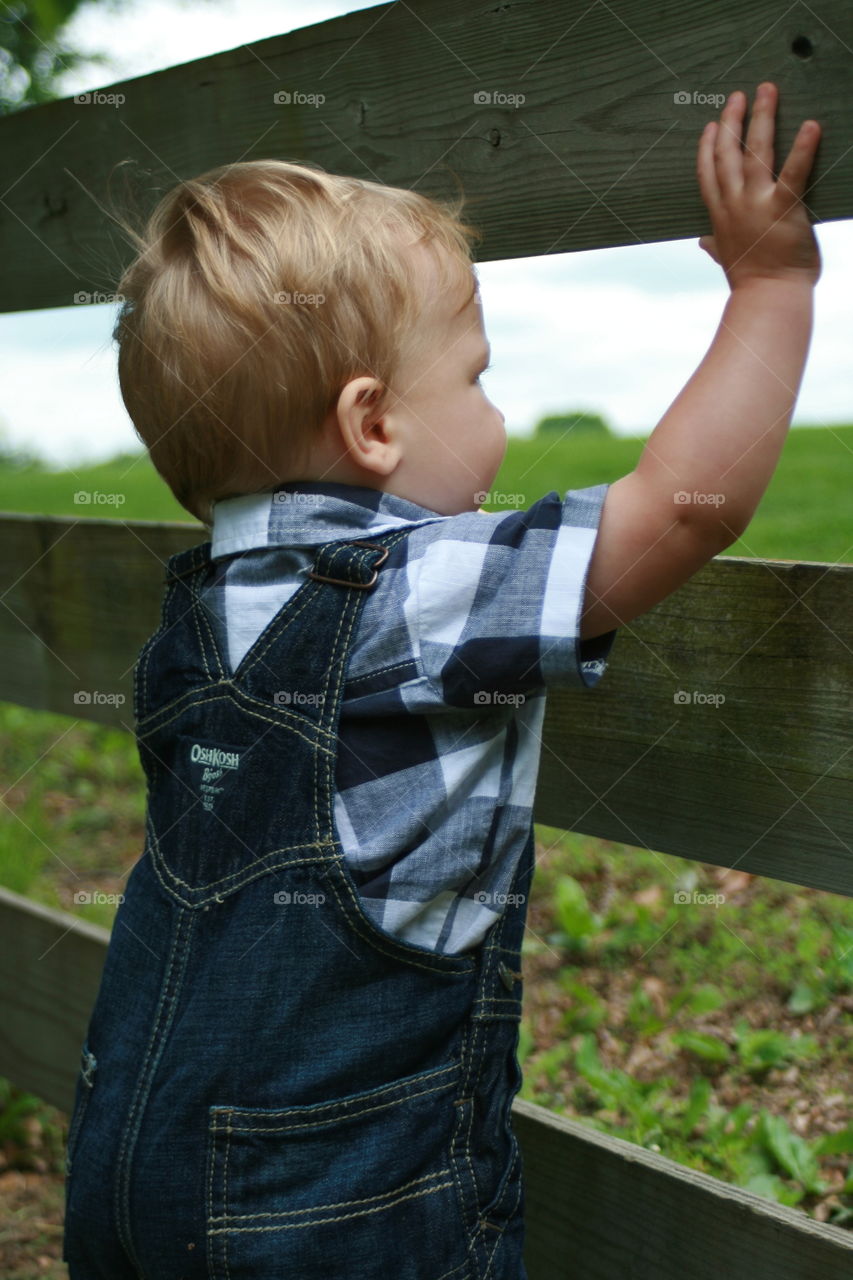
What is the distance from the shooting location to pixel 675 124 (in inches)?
48.1

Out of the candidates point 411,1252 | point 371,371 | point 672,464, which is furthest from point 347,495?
point 411,1252

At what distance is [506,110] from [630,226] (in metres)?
0.25

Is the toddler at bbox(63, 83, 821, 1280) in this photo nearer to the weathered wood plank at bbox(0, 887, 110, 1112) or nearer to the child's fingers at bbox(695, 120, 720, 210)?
the child's fingers at bbox(695, 120, 720, 210)

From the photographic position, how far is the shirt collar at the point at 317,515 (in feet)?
4.12

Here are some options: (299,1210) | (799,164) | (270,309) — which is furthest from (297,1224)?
(799,164)

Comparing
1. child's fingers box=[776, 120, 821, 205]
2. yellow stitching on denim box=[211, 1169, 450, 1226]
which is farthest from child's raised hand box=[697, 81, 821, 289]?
yellow stitching on denim box=[211, 1169, 450, 1226]

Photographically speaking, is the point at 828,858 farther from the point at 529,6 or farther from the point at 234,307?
the point at 529,6

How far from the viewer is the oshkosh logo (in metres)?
1.26

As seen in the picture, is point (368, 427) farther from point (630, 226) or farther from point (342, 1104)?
point (342, 1104)

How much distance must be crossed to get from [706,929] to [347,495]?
209 centimetres

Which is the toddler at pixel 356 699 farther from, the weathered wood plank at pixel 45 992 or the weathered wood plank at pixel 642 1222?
the weathered wood plank at pixel 45 992

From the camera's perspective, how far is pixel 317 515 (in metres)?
1.26

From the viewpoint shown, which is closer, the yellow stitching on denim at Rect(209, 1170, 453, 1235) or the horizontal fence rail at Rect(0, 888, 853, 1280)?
the yellow stitching on denim at Rect(209, 1170, 453, 1235)

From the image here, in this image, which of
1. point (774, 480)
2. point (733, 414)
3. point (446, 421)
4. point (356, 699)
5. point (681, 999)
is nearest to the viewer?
point (733, 414)
